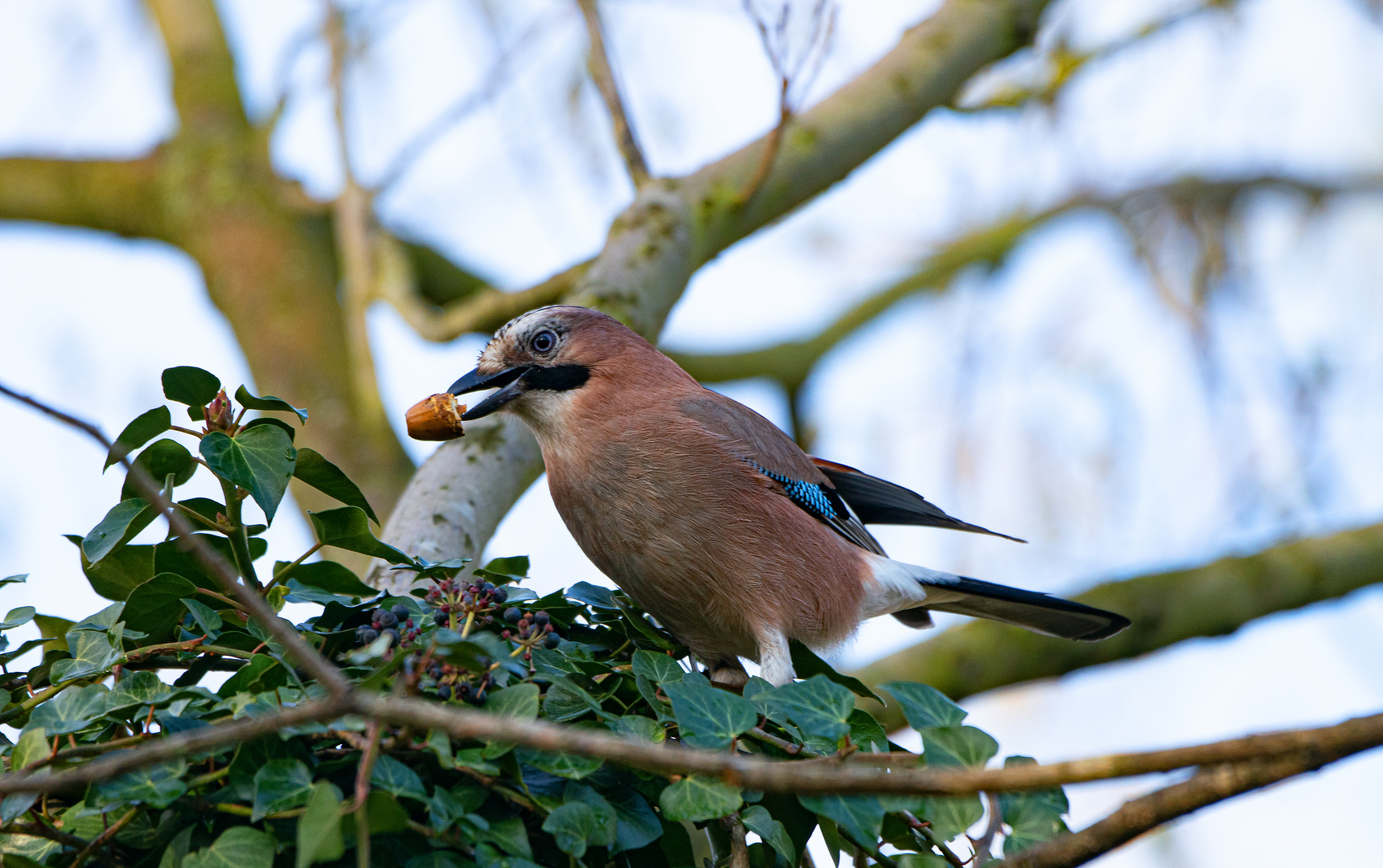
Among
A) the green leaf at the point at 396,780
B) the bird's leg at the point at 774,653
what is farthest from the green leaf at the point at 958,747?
the bird's leg at the point at 774,653

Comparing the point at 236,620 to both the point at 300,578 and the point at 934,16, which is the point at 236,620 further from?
the point at 934,16

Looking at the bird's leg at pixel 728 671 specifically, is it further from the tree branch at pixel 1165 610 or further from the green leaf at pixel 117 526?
the green leaf at pixel 117 526

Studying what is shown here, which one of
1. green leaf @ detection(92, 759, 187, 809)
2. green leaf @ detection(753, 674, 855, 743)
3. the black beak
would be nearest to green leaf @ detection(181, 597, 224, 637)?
green leaf @ detection(92, 759, 187, 809)

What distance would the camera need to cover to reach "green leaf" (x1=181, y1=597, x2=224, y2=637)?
6.51 ft

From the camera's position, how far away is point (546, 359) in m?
Answer: 3.41

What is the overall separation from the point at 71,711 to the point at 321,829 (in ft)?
2.05

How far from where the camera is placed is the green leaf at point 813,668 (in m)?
2.28

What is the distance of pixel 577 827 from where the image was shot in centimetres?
170

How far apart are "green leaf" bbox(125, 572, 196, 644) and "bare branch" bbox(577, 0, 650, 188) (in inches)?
99.2

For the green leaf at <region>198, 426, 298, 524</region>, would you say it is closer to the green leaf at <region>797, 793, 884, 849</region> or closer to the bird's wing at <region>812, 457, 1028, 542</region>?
the green leaf at <region>797, 793, 884, 849</region>

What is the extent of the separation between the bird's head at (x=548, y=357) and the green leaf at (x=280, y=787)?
1794 millimetres

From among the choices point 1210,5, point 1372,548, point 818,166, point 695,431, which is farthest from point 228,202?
point 1372,548

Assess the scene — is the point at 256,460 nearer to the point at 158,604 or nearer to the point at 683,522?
the point at 158,604

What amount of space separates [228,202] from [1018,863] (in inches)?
228
